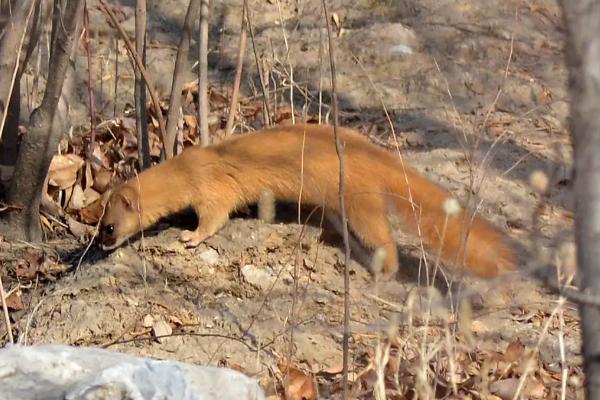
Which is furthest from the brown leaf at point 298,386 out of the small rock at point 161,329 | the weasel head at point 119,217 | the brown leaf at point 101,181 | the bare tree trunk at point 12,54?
the brown leaf at point 101,181

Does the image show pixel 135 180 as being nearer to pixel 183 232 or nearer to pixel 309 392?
pixel 183 232

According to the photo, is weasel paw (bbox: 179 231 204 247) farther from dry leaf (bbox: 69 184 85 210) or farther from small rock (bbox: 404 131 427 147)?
small rock (bbox: 404 131 427 147)

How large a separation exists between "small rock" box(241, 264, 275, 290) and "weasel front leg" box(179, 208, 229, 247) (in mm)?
315

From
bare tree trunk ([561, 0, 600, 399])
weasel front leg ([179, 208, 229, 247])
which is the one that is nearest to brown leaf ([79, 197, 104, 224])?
weasel front leg ([179, 208, 229, 247])

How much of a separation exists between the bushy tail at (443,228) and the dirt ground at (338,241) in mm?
99

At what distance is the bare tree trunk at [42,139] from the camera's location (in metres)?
5.40

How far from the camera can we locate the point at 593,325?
8.38 ft

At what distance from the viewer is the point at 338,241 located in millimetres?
5723

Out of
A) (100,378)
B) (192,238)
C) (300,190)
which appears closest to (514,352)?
(300,190)

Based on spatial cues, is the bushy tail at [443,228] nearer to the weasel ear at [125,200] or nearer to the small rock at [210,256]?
the small rock at [210,256]

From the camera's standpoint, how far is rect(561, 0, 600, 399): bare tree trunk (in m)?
2.21

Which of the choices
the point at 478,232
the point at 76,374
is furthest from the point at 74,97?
the point at 76,374

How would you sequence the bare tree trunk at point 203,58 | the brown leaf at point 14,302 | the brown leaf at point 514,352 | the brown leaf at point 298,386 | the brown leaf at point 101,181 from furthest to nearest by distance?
the brown leaf at point 101,181 < the bare tree trunk at point 203,58 < the brown leaf at point 14,302 < the brown leaf at point 514,352 < the brown leaf at point 298,386

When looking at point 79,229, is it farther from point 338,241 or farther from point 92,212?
point 338,241
